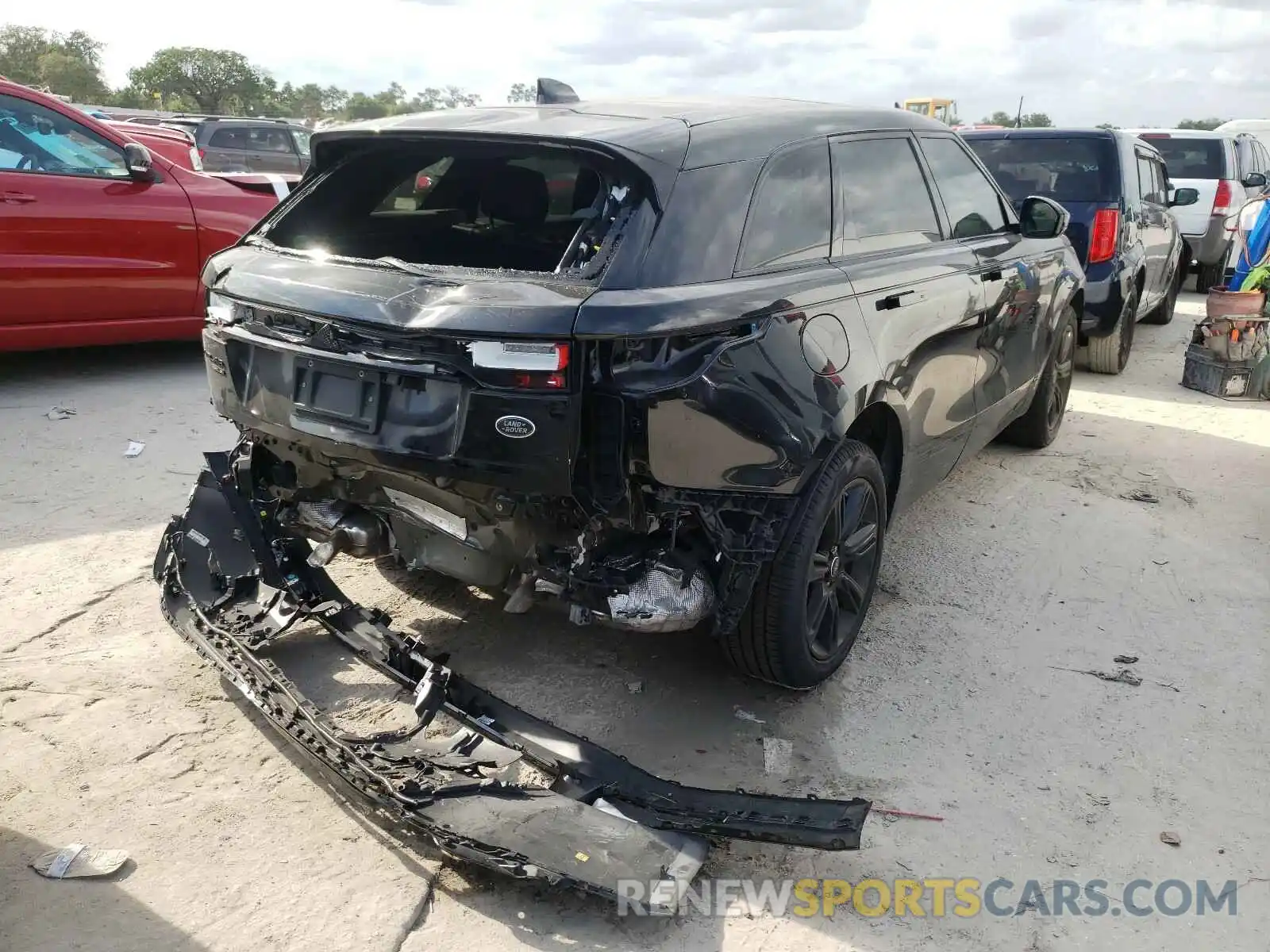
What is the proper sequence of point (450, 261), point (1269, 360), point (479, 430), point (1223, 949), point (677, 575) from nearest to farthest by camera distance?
point (1223, 949), point (479, 430), point (677, 575), point (450, 261), point (1269, 360)

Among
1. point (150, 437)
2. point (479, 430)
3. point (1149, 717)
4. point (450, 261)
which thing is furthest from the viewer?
point (150, 437)

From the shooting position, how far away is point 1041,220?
182 inches

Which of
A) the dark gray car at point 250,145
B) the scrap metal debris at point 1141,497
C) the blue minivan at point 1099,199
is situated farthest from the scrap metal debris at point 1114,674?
the dark gray car at point 250,145

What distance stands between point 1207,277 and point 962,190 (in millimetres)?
10577

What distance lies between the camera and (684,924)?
7.72 ft

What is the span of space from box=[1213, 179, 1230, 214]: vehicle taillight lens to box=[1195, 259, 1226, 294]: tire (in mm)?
1264

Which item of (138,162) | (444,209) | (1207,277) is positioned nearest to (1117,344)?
(444,209)

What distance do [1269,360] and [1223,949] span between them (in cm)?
606

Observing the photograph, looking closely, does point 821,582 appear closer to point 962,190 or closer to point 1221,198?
point 962,190

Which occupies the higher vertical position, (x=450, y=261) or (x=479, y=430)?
(x=450, y=261)

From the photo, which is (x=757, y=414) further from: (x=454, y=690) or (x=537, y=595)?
(x=454, y=690)

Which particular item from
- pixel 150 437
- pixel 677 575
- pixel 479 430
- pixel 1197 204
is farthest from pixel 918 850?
pixel 1197 204

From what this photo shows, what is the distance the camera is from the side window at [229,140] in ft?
52.9

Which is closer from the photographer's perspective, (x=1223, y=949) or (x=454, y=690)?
(x=1223, y=949)
